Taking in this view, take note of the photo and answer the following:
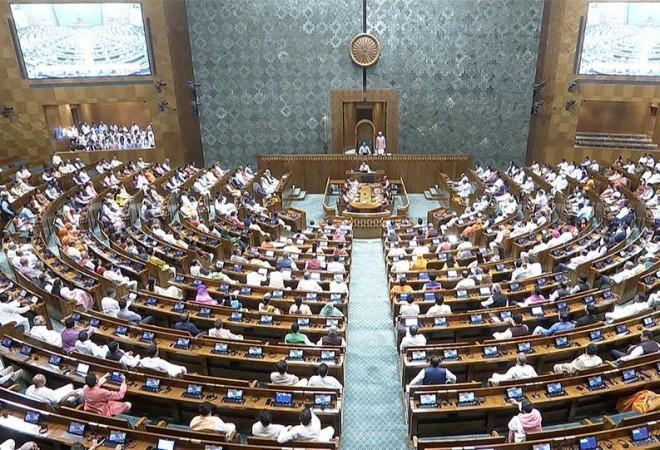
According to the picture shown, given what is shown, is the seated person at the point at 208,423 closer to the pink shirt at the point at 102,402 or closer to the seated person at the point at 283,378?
the seated person at the point at 283,378

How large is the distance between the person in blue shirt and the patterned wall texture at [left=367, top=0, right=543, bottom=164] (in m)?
13.9

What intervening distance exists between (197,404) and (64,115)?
20212 mm

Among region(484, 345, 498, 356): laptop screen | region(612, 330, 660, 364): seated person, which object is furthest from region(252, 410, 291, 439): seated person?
region(612, 330, 660, 364): seated person

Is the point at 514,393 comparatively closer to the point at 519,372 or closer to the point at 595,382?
the point at 519,372

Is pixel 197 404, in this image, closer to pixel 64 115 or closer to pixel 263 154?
pixel 263 154

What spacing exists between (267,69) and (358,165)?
18.5 feet

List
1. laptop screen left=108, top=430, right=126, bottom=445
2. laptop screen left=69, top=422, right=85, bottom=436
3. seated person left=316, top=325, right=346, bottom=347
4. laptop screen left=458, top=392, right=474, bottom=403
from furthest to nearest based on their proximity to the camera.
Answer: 1. seated person left=316, top=325, right=346, bottom=347
2. laptop screen left=458, top=392, right=474, bottom=403
3. laptop screen left=69, top=422, right=85, bottom=436
4. laptop screen left=108, top=430, right=126, bottom=445

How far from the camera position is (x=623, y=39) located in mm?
17359

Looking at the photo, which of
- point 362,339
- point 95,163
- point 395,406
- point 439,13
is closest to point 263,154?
point 95,163

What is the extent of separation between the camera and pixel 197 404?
5777mm

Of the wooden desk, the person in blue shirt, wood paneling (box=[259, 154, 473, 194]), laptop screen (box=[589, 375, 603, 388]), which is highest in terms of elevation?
wood paneling (box=[259, 154, 473, 194])

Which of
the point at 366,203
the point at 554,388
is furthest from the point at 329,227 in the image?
the point at 554,388

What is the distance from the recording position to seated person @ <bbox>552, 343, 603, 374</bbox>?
6164 millimetres

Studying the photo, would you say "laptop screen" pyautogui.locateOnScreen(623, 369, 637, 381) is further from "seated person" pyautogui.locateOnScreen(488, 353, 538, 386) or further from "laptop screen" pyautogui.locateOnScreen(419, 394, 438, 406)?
"laptop screen" pyautogui.locateOnScreen(419, 394, 438, 406)
